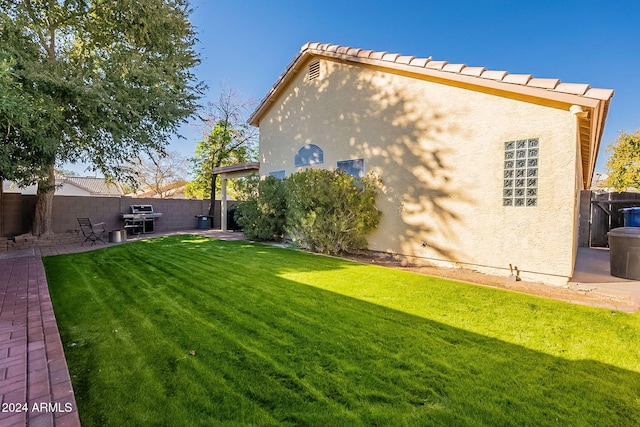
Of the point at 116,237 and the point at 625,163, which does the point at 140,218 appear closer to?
the point at 116,237

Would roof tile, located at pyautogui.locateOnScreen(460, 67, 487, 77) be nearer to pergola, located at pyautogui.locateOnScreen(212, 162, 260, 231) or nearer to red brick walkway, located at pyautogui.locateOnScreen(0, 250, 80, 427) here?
red brick walkway, located at pyautogui.locateOnScreen(0, 250, 80, 427)

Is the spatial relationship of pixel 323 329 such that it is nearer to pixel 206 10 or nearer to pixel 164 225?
pixel 206 10

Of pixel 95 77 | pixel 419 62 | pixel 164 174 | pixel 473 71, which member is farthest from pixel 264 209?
pixel 164 174

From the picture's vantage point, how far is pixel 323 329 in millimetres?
3648

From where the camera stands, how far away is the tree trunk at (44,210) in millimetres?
10837

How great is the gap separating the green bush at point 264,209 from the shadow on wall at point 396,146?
2.33 m

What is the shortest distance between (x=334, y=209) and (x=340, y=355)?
18.6 ft

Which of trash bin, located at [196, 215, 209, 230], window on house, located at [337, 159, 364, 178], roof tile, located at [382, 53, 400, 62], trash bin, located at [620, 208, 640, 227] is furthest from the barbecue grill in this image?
trash bin, located at [620, 208, 640, 227]

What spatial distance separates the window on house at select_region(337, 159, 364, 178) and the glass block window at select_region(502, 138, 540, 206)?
12.9 feet

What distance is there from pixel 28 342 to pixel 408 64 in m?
9.12

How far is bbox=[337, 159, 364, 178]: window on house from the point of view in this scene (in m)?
9.05

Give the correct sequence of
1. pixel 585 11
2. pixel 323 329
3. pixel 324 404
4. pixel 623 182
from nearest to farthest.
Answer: pixel 324 404
pixel 323 329
pixel 585 11
pixel 623 182

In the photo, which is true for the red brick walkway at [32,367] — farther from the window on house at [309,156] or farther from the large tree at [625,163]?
the large tree at [625,163]

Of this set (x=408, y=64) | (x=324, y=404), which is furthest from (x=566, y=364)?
(x=408, y=64)
